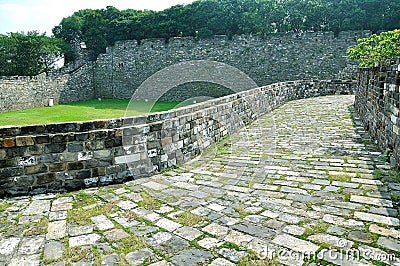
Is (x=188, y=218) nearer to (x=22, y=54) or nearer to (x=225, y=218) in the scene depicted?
(x=225, y=218)

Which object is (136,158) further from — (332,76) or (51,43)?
(51,43)

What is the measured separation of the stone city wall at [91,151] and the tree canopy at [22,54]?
21.1 m

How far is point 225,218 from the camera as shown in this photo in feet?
10.3

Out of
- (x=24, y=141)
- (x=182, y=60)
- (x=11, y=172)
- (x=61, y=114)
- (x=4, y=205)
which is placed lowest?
(x=61, y=114)

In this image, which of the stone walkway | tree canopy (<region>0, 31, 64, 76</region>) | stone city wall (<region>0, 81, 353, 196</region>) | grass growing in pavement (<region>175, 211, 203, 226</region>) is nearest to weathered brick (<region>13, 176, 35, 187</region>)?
stone city wall (<region>0, 81, 353, 196</region>)

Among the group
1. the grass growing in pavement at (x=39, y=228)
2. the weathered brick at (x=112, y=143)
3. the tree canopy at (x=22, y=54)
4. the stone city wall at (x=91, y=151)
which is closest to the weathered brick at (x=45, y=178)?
the stone city wall at (x=91, y=151)

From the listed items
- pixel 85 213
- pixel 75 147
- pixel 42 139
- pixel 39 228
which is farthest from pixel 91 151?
pixel 39 228

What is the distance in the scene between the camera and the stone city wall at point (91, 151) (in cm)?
383

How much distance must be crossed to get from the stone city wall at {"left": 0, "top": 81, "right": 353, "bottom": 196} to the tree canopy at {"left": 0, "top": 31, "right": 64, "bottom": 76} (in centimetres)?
2115

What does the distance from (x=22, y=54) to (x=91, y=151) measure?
2211 centimetres

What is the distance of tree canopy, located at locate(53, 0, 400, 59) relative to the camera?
19.2 meters

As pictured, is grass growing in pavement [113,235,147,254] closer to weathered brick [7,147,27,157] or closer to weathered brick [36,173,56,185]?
weathered brick [36,173,56,185]

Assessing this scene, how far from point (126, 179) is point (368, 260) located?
3014mm

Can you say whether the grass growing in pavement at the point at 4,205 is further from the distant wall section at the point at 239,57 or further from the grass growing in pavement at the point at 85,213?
the distant wall section at the point at 239,57
